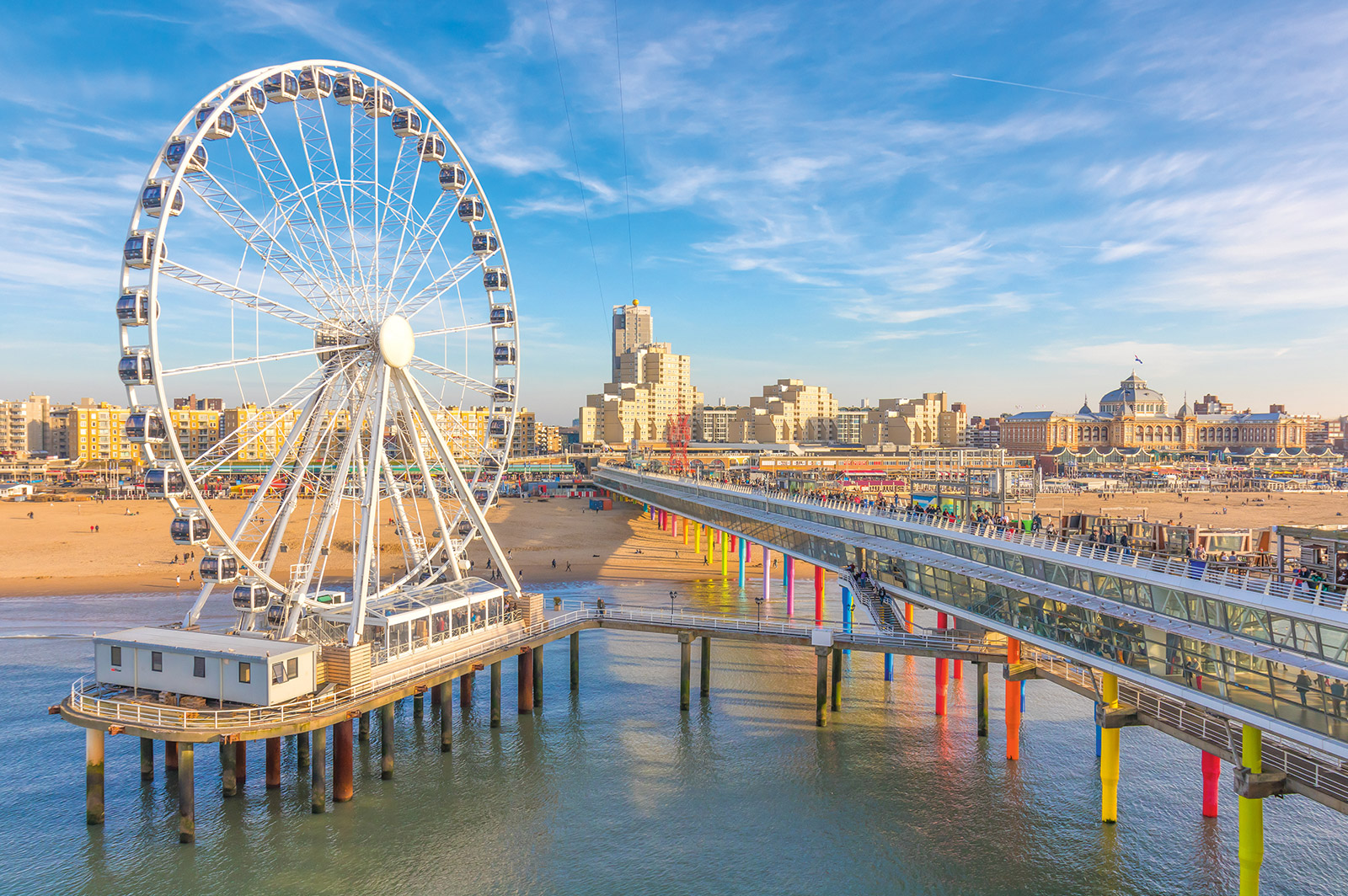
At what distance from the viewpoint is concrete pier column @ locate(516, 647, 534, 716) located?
35.5 metres

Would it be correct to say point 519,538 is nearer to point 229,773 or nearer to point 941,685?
point 941,685

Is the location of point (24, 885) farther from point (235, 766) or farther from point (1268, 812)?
point (1268, 812)

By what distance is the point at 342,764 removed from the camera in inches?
1075

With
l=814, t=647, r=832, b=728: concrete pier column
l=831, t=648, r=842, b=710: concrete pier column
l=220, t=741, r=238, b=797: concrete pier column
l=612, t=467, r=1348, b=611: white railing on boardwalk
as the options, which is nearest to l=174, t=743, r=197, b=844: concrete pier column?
l=220, t=741, r=238, b=797: concrete pier column

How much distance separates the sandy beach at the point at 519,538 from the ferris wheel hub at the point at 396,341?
1179 inches

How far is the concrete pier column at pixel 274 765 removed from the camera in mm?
28266

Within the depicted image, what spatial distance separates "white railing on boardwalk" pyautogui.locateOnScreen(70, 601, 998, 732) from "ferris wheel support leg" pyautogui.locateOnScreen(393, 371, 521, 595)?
2.76 meters

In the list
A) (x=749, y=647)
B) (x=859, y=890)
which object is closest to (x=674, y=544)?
(x=749, y=647)

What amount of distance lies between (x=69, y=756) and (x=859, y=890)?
84.9 ft

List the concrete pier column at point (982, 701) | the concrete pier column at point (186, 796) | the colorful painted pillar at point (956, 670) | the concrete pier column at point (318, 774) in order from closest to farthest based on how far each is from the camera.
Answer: the concrete pier column at point (186, 796)
the concrete pier column at point (318, 774)
the concrete pier column at point (982, 701)
the colorful painted pillar at point (956, 670)

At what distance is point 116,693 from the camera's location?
26.8 m

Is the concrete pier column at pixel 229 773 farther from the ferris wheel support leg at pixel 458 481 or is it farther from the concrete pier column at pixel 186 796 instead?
the ferris wheel support leg at pixel 458 481

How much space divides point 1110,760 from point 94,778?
1111 inches

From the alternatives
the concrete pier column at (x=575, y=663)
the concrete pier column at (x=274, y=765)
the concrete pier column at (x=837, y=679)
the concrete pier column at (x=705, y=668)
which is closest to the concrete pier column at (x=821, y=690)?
the concrete pier column at (x=837, y=679)
